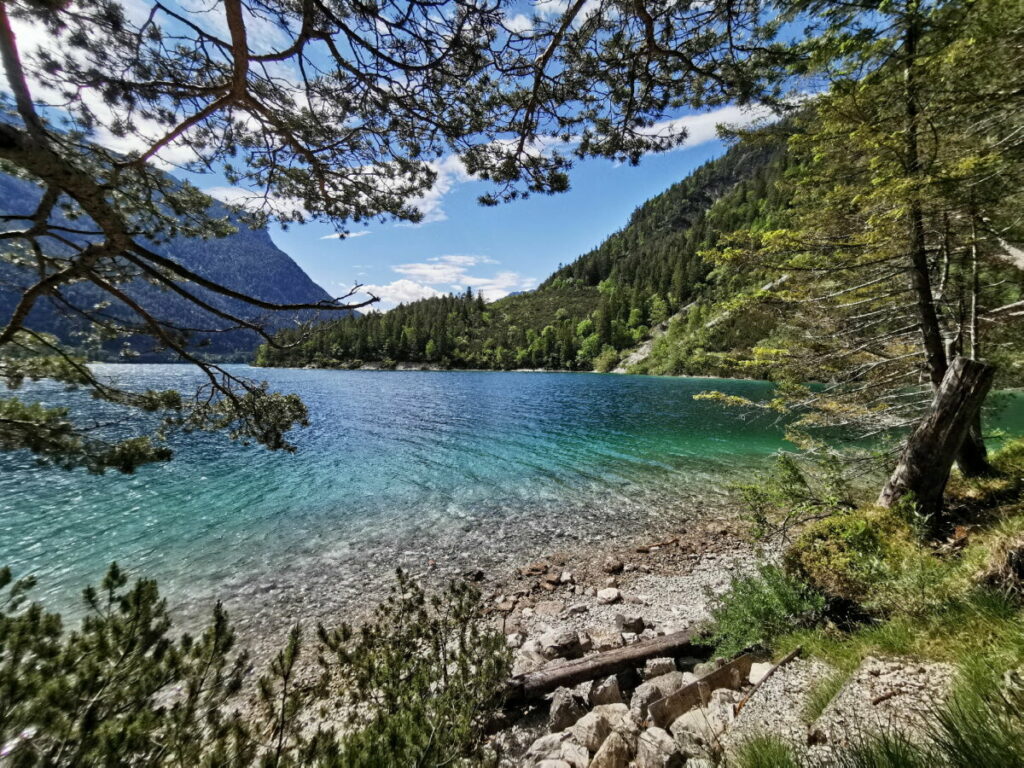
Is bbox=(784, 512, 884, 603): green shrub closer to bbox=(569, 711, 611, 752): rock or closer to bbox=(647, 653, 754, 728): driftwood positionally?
bbox=(647, 653, 754, 728): driftwood

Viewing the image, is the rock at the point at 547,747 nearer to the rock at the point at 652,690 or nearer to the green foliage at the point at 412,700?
the green foliage at the point at 412,700

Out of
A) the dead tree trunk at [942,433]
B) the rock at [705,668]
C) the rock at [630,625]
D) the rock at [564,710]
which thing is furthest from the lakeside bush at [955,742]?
the dead tree trunk at [942,433]

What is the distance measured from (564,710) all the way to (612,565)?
5.28 metres

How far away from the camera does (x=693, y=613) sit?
21.4 feet

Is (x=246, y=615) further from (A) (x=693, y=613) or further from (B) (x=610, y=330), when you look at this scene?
(B) (x=610, y=330)

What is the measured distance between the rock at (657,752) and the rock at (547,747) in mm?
752

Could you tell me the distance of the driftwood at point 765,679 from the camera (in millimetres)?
3232

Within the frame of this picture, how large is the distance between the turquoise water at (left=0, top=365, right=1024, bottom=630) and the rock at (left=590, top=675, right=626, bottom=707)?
5.39 metres

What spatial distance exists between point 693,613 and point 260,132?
31.9 ft

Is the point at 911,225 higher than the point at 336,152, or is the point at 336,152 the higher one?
the point at 336,152

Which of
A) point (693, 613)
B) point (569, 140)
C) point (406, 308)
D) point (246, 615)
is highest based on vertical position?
point (406, 308)

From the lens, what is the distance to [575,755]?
3.32 m

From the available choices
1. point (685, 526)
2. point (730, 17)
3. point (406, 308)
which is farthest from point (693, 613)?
point (406, 308)

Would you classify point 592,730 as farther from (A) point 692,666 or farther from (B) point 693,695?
(A) point 692,666
